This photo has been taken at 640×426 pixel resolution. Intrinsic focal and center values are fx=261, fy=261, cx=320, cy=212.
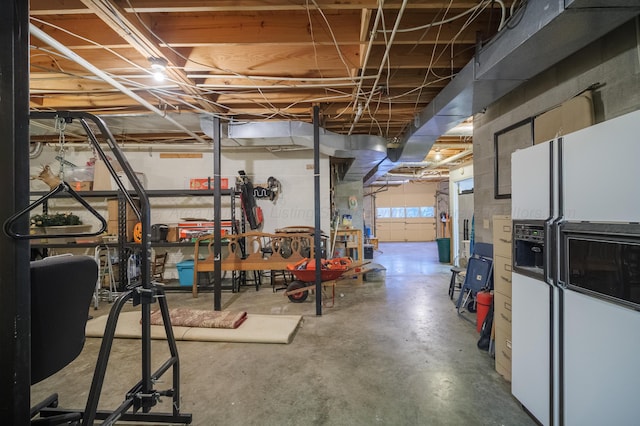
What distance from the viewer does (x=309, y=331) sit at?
2.95m

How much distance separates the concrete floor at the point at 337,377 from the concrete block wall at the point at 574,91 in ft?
5.67

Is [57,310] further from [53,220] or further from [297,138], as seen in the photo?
[53,220]

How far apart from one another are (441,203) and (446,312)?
29.4 ft

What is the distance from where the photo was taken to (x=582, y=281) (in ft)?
4.40

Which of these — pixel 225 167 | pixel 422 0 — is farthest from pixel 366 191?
pixel 422 0

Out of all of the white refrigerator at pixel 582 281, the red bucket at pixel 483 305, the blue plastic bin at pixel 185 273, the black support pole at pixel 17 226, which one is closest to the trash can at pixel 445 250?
the red bucket at pixel 483 305

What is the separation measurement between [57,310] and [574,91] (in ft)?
12.0

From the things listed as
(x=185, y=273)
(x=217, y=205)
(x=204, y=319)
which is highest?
(x=217, y=205)

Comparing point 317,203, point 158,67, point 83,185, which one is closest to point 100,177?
point 83,185

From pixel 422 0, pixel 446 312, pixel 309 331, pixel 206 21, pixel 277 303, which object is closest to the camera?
pixel 422 0

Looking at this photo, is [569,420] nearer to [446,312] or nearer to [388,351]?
[388,351]

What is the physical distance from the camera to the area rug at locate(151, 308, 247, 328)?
295cm

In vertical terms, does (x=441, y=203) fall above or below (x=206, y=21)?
below

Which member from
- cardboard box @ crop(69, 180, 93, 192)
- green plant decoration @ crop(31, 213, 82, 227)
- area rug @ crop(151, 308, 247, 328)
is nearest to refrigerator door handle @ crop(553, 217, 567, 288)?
area rug @ crop(151, 308, 247, 328)
